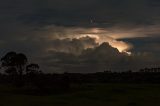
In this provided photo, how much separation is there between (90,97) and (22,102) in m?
13.3

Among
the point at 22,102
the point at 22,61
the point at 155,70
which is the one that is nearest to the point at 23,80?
the point at 22,61

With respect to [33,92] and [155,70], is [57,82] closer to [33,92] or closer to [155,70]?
[33,92]

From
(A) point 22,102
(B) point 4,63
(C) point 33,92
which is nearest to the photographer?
(A) point 22,102

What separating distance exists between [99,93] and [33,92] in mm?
17818

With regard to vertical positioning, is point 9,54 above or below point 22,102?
above

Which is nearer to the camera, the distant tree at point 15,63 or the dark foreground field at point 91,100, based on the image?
the dark foreground field at point 91,100

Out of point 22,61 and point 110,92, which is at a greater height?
point 22,61

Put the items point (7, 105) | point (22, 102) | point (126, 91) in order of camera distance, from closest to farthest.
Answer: point (7, 105)
point (22, 102)
point (126, 91)

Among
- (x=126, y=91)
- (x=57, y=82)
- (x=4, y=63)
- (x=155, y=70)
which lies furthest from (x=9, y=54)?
(x=155, y=70)

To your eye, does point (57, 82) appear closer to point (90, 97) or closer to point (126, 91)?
point (126, 91)

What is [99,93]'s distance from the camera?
75750mm

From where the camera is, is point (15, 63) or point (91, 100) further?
point (15, 63)

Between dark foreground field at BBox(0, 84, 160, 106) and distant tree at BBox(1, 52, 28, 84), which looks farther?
distant tree at BBox(1, 52, 28, 84)

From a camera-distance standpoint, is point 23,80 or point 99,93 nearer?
point 99,93
